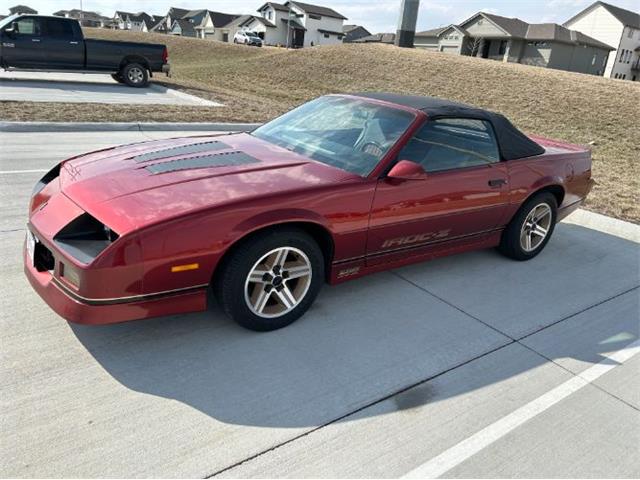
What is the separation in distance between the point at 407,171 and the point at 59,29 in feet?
47.9

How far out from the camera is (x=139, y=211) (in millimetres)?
2746

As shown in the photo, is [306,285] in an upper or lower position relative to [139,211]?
lower

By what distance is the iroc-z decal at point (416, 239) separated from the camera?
370 cm

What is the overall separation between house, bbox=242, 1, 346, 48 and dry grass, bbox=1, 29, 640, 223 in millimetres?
38469

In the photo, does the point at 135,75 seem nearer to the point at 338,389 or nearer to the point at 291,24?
the point at 338,389

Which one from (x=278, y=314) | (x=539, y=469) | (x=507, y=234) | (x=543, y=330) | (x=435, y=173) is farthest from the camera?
(x=507, y=234)

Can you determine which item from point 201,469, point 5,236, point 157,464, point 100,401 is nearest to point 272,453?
point 201,469

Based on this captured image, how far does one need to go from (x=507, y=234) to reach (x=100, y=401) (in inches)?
144

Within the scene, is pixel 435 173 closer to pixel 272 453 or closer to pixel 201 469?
pixel 272 453

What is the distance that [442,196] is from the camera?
3.89 m

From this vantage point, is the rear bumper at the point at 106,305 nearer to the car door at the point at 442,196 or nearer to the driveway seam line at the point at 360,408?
the driveway seam line at the point at 360,408

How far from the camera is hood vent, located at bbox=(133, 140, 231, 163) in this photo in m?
3.56

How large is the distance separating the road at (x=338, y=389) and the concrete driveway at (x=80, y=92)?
8.83m

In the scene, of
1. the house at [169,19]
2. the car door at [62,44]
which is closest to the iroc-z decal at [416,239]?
the car door at [62,44]
